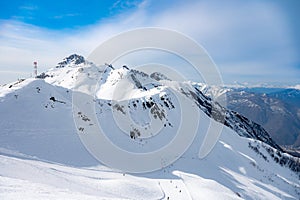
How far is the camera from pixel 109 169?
26.3 m

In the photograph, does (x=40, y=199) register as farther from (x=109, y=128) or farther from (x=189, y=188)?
(x=109, y=128)

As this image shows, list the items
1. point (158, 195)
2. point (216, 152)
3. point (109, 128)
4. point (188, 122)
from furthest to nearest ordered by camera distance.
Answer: point (188, 122), point (216, 152), point (109, 128), point (158, 195)

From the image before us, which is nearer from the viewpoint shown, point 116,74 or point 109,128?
point 109,128

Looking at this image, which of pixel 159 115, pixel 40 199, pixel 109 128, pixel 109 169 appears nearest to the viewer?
pixel 40 199

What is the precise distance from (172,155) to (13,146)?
2097 cm

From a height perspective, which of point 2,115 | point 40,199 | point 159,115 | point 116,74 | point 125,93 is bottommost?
point 40,199

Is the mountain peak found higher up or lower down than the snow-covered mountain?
higher up

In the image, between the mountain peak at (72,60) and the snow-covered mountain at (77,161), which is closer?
the snow-covered mountain at (77,161)

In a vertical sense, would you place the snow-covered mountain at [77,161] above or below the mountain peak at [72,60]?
below

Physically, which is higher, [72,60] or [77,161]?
[72,60]

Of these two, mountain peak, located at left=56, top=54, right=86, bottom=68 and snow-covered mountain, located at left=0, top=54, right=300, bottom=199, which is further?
mountain peak, located at left=56, top=54, right=86, bottom=68

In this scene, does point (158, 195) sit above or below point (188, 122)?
below

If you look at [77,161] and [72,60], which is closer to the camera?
[77,161]

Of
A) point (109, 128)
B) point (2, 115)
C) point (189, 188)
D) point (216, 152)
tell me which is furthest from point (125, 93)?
point (189, 188)
